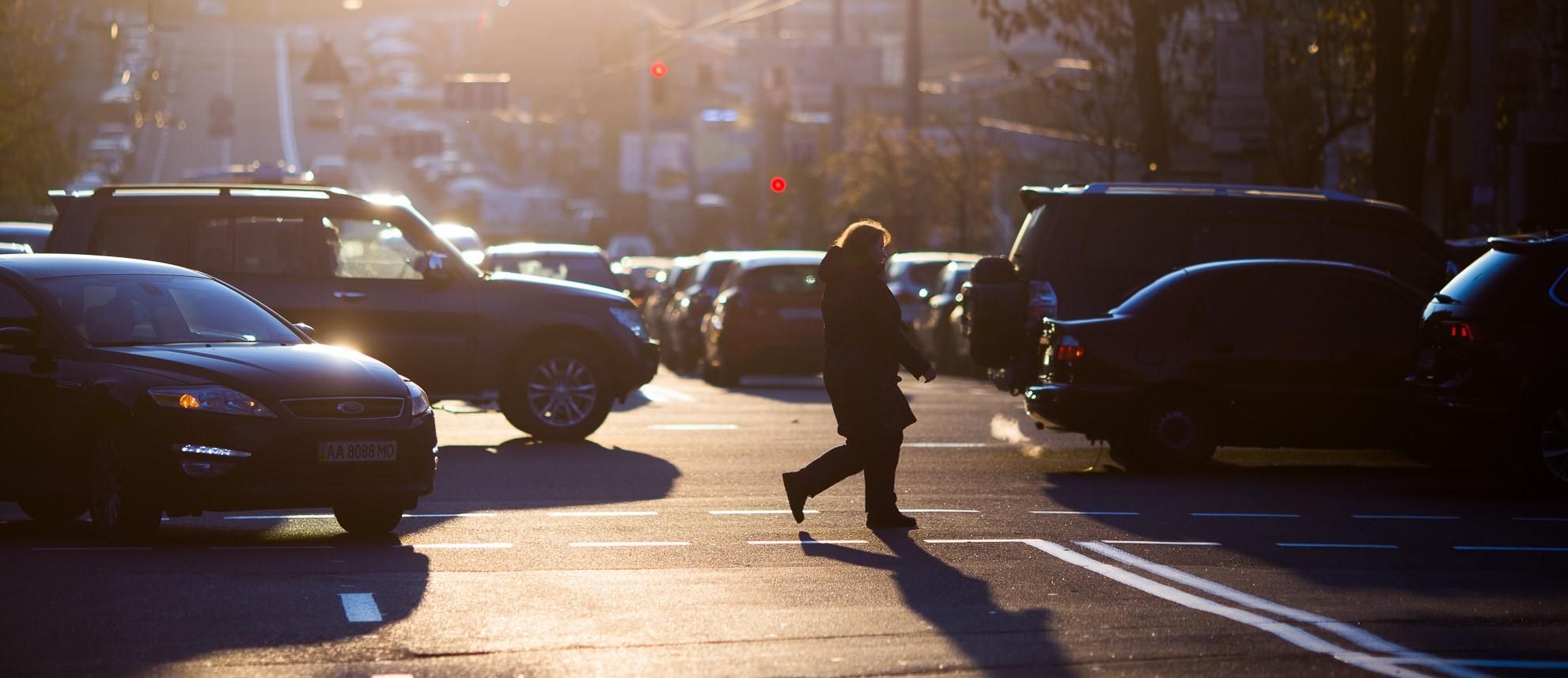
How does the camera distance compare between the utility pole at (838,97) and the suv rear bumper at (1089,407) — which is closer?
the suv rear bumper at (1089,407)

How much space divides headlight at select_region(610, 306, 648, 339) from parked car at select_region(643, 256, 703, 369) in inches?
497

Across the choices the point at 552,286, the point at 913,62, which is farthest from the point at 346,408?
the point at 913,62

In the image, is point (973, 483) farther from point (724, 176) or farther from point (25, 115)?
point (724, 176)

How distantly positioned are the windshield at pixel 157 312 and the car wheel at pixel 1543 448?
7534 mm

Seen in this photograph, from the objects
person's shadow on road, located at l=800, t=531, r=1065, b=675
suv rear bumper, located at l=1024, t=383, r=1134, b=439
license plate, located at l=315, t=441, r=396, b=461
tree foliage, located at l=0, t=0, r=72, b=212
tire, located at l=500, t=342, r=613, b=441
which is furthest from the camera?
tree foliage, located at l=0, t=0, r=72, b=212

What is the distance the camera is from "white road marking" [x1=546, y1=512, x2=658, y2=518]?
13.5m

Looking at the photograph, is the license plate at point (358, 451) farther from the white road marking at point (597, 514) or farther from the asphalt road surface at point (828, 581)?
the white road marking at point (597, 514)

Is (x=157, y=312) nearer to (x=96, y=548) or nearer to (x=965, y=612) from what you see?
(x=96, y=548)

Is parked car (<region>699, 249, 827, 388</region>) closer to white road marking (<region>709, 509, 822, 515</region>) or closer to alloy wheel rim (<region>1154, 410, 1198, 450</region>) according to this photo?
alloy wheel rim (<region>1154, 410, 1198, 450</region>)

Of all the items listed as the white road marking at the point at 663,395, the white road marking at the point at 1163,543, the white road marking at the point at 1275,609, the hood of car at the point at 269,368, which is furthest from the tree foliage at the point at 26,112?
the white road marking at the point at 1275,609

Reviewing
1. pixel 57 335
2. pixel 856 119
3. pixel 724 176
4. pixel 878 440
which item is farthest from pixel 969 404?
pixel 724 176

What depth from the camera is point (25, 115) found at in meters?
39.8

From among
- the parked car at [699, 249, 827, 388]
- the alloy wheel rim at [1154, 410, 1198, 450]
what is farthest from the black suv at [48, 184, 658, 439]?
the parked car at [699, 249, 827, 388]

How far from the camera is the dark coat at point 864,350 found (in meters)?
12.9
